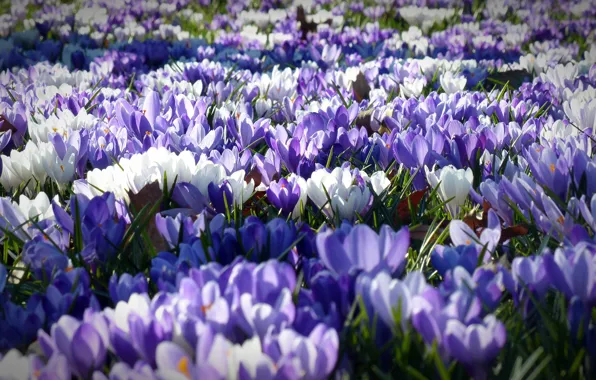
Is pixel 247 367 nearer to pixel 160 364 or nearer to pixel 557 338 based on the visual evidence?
pixel 160 364

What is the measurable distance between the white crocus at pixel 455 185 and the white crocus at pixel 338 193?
24cm

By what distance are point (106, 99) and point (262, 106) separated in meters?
0.74

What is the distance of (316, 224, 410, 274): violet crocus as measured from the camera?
120 cm

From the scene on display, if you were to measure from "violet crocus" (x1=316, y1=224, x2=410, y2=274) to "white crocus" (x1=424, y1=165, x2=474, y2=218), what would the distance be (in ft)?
1.96

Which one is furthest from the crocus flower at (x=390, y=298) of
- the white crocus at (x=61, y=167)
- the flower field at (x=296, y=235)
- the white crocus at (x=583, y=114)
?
the white crocus at (x=583, y=114)

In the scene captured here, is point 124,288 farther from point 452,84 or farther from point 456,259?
point 452,84

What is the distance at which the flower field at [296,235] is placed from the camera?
40.2 inches

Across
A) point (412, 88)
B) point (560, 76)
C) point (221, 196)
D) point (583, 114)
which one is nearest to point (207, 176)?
point (221, 196)

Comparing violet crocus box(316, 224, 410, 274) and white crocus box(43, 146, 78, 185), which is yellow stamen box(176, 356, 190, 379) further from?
white crocus box(43, 146, 78, 185)

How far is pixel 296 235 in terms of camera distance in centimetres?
143

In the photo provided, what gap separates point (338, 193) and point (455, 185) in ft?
1.15

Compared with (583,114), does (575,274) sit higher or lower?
higher

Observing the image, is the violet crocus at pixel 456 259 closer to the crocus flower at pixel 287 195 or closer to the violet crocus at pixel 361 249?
the violet crocus at pixel 361 249

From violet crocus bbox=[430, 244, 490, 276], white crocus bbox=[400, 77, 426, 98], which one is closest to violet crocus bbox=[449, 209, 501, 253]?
violet crocus bbox=[430, 244, 490, 276]
